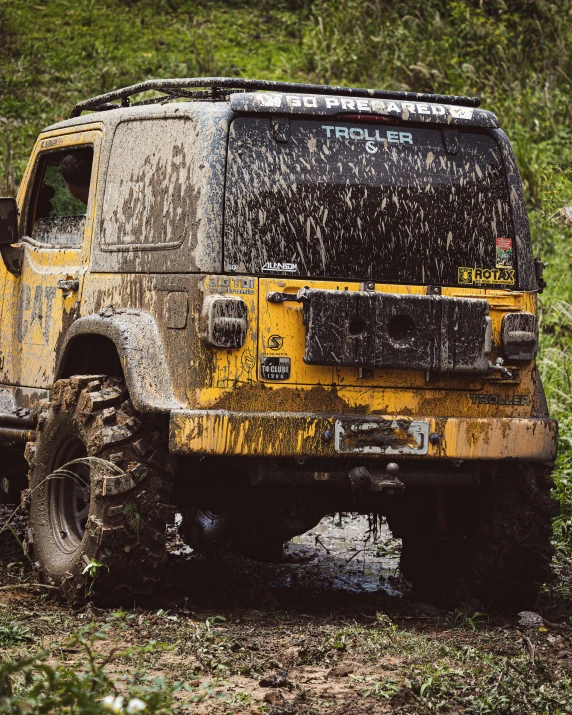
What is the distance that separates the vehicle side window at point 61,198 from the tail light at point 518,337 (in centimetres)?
222

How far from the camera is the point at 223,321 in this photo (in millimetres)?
5211

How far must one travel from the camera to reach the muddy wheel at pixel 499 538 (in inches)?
231

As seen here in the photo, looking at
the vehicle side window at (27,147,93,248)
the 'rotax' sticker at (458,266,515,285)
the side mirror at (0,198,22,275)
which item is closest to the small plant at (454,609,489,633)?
the 'rotax' sticker at (458,266,515,285)

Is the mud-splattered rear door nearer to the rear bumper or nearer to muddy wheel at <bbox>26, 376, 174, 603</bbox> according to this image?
muddy wheel at <bbox>26, 376, 174, 603</bbox>

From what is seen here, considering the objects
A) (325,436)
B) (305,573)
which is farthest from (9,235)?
(305,573)

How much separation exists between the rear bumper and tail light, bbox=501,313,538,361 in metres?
0.31

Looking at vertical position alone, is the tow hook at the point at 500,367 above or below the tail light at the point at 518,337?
below

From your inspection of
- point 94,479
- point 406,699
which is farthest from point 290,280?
point 406,699

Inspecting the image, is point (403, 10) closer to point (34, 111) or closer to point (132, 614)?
point (34, 111)

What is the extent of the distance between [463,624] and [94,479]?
183 cm

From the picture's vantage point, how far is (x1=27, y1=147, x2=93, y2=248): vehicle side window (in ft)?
21.2

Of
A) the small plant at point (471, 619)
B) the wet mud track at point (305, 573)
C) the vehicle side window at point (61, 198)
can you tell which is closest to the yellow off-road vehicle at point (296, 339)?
the small plant at point (471, 619)

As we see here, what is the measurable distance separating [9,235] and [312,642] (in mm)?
3100

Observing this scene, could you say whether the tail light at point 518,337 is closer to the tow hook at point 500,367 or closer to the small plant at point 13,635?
the tow hook at point 500,367
